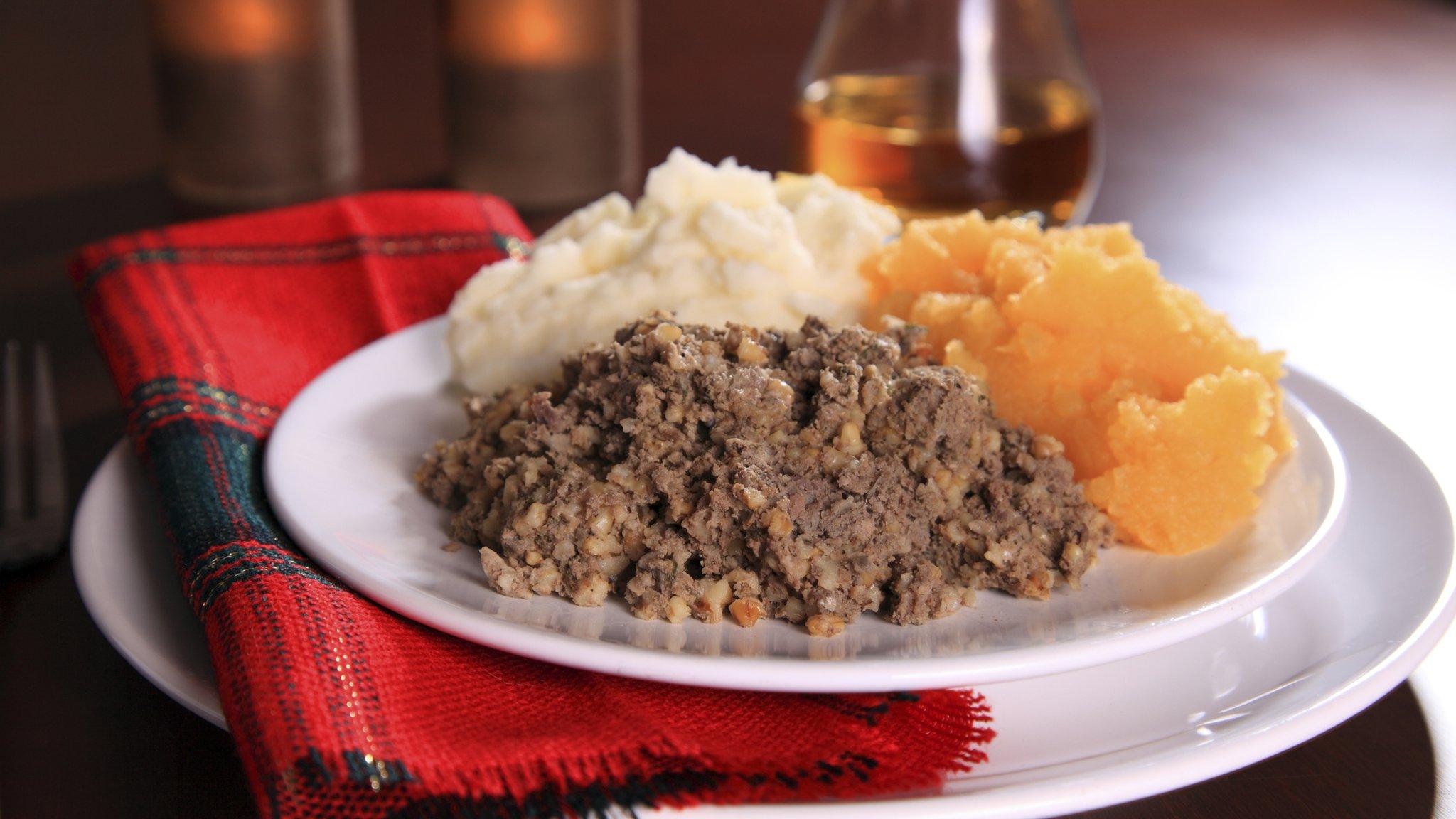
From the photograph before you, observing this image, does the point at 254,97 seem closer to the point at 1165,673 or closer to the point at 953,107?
the point at 953,107

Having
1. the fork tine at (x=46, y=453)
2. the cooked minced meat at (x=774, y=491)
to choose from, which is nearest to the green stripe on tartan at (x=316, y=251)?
the fork tine at (x=46, y=453)

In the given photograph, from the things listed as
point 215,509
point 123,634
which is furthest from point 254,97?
point 123,634

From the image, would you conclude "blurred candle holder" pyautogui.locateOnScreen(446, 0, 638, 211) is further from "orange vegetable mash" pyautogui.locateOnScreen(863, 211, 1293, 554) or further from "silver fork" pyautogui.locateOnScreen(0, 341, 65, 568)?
"orange vegetable mash" pyautogui.locateOnScreen(863, 211, 1293, 554)

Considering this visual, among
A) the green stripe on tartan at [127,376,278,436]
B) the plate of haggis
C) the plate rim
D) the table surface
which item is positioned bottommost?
the table surface

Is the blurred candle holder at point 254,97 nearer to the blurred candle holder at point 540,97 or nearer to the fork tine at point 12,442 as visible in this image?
the blurred candle holder at point 540,97

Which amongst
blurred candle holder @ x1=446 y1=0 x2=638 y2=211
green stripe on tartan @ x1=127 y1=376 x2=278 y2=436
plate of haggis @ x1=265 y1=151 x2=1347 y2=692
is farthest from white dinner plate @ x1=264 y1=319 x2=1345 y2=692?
blurred candle holder @ x1=446 y1=0 x2=638 y2=211
